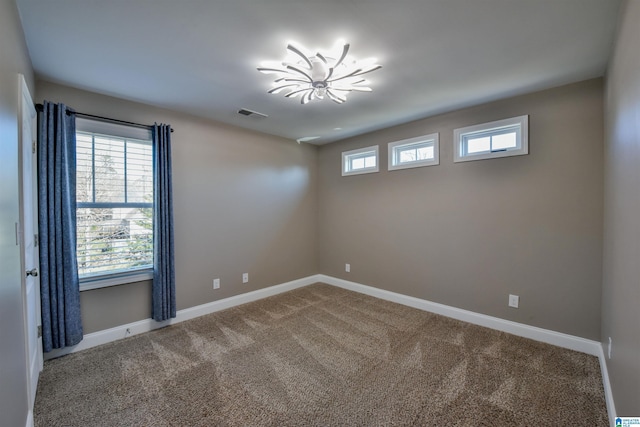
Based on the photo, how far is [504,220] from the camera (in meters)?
2.95

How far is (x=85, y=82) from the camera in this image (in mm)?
2486

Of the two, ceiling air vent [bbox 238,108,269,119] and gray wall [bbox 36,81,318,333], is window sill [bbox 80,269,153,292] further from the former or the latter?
ceiling air vent [bbox 238,108,269,119]

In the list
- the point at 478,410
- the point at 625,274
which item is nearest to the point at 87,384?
the point at 478,410

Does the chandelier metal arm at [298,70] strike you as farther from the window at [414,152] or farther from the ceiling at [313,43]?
the window at [414,152]

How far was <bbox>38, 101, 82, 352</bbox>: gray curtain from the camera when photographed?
2.29 m

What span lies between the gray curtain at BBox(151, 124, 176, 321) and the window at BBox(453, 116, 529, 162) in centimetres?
338

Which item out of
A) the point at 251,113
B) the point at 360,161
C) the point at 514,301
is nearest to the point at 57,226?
the point at 251,113

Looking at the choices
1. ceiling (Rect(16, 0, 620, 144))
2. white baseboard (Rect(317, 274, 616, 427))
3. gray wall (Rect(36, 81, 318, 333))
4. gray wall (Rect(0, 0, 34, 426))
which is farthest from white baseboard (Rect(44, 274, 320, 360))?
ceiling (Rect(16, 0, 620, 144))

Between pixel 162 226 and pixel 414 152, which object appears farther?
pixel 414 152

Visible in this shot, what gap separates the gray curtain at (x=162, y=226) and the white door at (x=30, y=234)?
0.91 meters

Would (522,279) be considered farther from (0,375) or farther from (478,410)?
(0,375)

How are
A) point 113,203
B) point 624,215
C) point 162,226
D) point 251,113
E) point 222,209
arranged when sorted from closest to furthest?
point 624,215, point 113,203, point 162,226, point 251,113, point 222,209

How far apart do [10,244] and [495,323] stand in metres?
4.04

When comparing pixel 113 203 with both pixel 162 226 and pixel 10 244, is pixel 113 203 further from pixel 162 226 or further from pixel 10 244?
pixel 10 244
